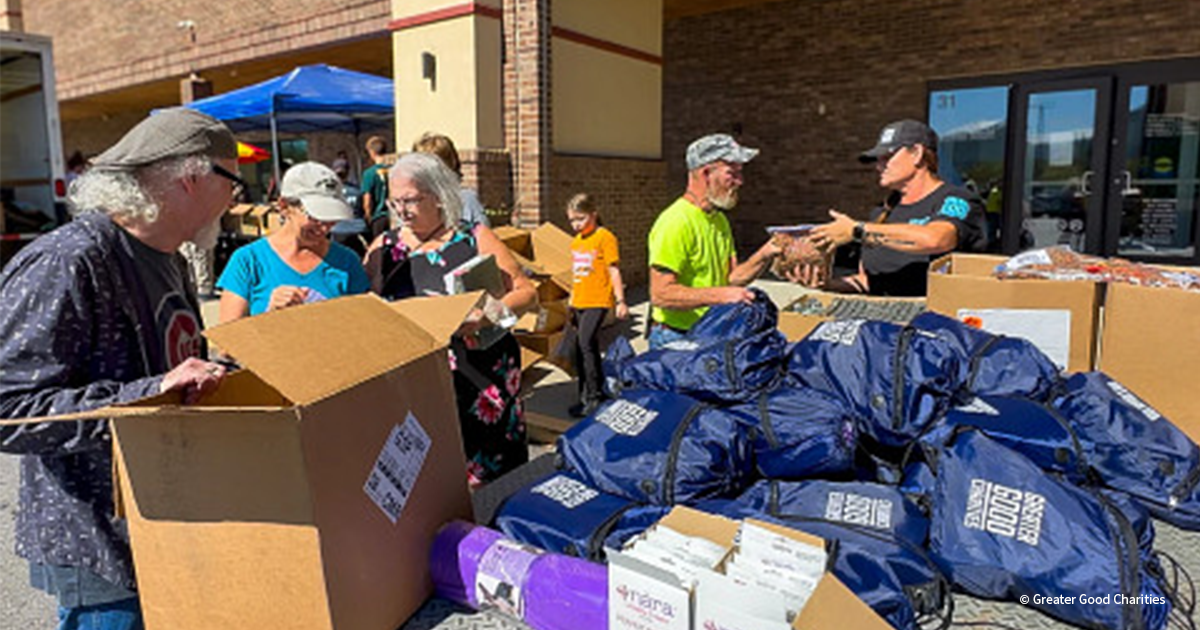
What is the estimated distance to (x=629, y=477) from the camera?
7.07ft

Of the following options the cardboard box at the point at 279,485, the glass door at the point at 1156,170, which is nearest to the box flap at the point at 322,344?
the cardboard box at the point at 279,485

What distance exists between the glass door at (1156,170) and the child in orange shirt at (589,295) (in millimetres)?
7492

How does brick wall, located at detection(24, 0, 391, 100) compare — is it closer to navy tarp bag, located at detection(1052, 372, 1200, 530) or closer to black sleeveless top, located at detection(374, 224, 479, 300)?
black sleeveless top, located at detection(374, 224, 479, 300)

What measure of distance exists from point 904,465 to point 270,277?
7.57 feet

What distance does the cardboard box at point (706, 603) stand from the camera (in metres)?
1.38

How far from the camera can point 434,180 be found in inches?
116

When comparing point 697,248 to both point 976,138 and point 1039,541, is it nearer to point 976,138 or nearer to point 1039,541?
point 1039,541

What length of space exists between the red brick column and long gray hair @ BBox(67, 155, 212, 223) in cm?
605

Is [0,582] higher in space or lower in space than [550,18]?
lower

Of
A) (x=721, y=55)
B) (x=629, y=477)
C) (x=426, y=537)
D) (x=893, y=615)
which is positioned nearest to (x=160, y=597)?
(x=426, y=537)

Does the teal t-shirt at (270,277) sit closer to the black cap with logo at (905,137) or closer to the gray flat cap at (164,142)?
the gray flat cap at (164,142)

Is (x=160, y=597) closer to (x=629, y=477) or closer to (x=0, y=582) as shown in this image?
(x=629, y=477)

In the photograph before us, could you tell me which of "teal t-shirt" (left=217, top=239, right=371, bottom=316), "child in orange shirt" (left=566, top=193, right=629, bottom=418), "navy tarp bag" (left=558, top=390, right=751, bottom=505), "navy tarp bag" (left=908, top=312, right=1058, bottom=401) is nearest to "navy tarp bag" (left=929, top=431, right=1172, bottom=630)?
"navy tarp bag" (left=908, top=312, right=1058, bottom=401)

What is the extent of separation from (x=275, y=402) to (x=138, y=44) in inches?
611
